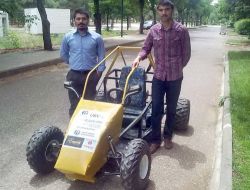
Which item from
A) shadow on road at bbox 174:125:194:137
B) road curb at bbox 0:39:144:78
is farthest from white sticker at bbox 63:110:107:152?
road curb at bbox 0:39:144:78

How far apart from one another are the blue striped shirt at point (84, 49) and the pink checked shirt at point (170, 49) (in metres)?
0.67

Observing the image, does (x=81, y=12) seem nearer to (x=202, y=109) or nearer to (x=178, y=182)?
(x=178, y=182)

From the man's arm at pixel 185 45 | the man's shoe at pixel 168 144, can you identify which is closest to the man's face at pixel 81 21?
the man's arm at pixel 185 45

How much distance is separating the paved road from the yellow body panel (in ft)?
1.46

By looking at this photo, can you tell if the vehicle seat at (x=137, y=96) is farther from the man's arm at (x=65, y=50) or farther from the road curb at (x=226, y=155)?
the road curb at (x=226, y=155)

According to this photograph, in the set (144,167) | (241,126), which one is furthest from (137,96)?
(241,126)

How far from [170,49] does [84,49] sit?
3.97 feet

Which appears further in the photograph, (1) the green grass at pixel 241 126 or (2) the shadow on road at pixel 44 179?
(2) the shadow on road at pixel 44 179

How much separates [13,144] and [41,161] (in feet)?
4.86

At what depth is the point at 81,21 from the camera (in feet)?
17.4

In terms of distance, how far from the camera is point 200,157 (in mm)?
5441

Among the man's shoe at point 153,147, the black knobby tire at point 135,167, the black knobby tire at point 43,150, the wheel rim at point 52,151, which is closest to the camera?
the black knobby tire at point 135,167

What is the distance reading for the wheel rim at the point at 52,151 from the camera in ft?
15.0

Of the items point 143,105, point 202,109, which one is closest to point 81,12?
point 143,105
